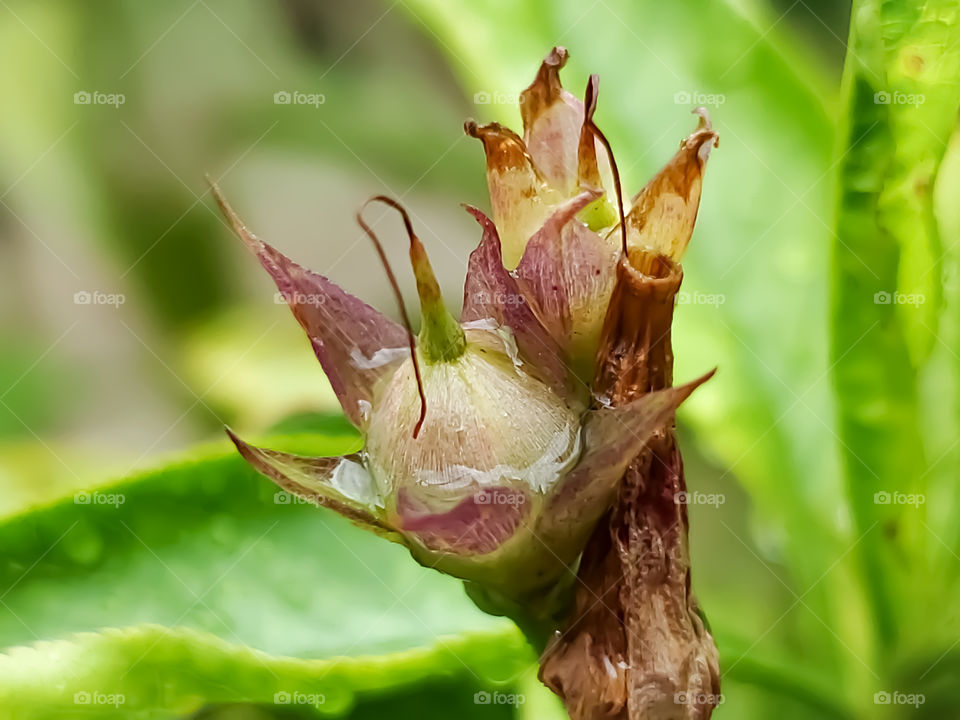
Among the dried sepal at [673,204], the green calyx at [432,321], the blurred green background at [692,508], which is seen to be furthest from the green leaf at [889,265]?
the green calyx at [432,321]

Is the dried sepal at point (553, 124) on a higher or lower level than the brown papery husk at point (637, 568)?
higher

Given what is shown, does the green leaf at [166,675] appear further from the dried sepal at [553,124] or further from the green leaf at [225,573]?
the dried sepal at [553,124]

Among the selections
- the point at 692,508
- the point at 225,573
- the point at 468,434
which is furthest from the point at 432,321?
the point at 692,508

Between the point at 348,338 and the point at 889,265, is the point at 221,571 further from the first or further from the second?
the point at 889,265

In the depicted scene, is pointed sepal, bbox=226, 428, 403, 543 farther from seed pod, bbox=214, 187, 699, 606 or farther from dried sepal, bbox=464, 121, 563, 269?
dried sepal, bbox=464, 121, 563, 269

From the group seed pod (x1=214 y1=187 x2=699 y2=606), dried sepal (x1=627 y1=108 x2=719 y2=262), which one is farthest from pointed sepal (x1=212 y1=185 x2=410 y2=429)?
dried sepal (x1=627 y1=108 x2=719 y2=262)

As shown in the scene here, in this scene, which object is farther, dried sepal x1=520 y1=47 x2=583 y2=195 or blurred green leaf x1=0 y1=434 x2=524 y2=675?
blurred green leaf x1=0 y1=434 x2=524 y2=675
